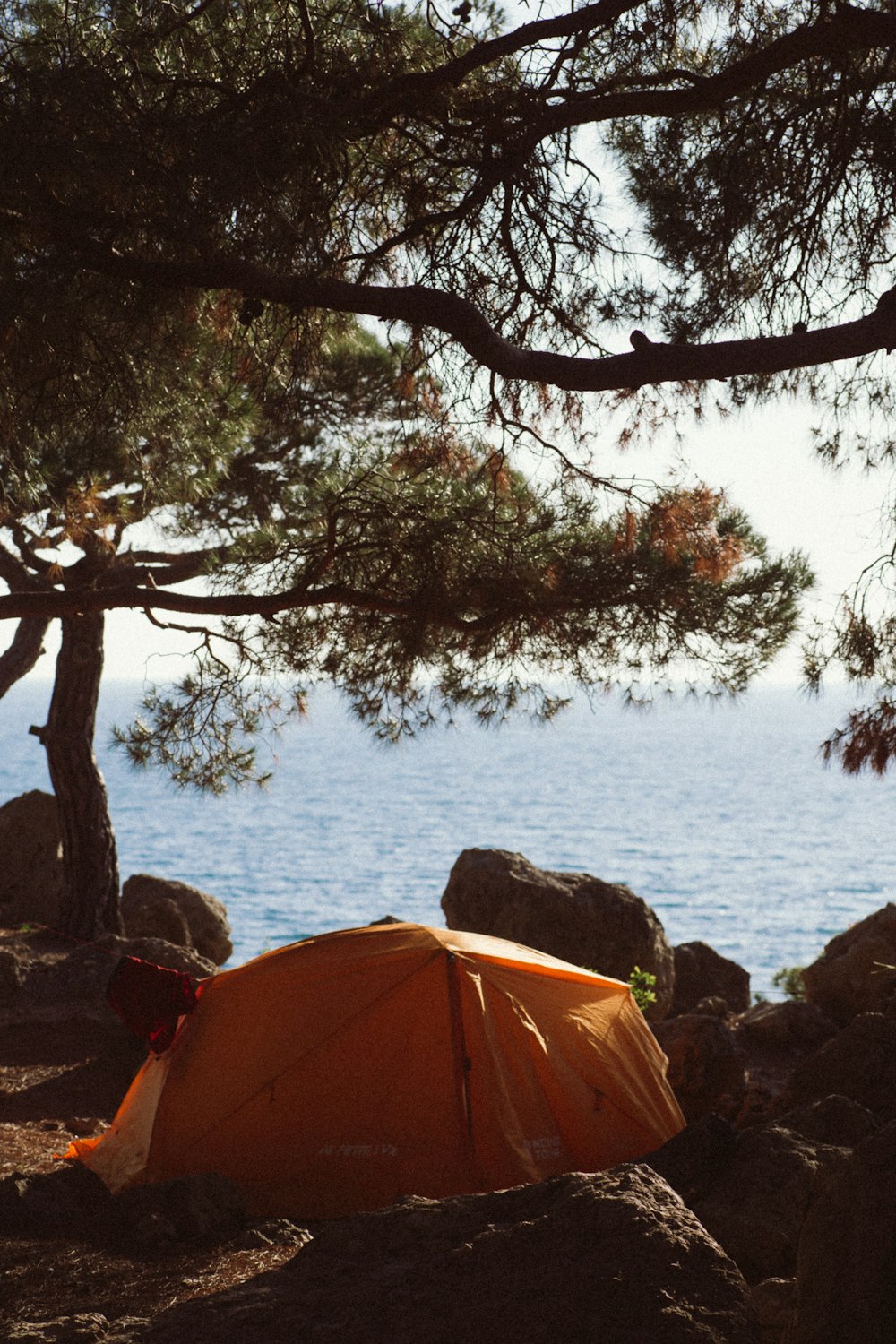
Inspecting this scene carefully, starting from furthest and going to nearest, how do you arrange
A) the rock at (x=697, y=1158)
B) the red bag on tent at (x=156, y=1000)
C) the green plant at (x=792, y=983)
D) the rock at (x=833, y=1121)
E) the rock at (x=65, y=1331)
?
1. the green plant at (x=792, y=983)
2. the red bag on tent at (x=156, y=1000)
3. the rock at (x=833, y=1121)
4. the rock at (x=697, y=1158)
5. the rock at (x=65, y=1331)

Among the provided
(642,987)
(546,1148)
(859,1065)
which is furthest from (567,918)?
(546,1148)

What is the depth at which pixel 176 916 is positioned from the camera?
1118 centimetres

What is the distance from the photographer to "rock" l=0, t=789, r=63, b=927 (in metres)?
11.7

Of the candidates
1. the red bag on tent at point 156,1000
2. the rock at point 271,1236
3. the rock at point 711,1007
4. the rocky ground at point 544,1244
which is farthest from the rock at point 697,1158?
the rock at point 711,1007

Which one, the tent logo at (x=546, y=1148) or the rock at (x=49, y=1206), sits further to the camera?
the tent logo at (x=546, y=1148)

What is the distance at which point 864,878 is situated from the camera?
3916cm

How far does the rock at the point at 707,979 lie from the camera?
1105 centimetres

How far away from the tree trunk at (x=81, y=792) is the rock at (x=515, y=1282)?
25.1 ft

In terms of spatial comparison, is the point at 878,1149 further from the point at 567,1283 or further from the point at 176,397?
the point at 176,397

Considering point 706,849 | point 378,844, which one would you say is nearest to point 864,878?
point 706,849

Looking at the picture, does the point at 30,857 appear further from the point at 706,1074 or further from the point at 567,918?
the point at 706,1074

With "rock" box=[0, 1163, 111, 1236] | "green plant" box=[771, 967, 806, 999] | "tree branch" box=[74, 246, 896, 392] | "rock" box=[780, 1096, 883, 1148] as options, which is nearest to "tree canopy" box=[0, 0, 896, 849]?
"tree branch" box=[74, 246, 896, 392]

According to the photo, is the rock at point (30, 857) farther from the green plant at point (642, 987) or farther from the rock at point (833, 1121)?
the rock at point (833, 1121)

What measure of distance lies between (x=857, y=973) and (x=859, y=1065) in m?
3.05
